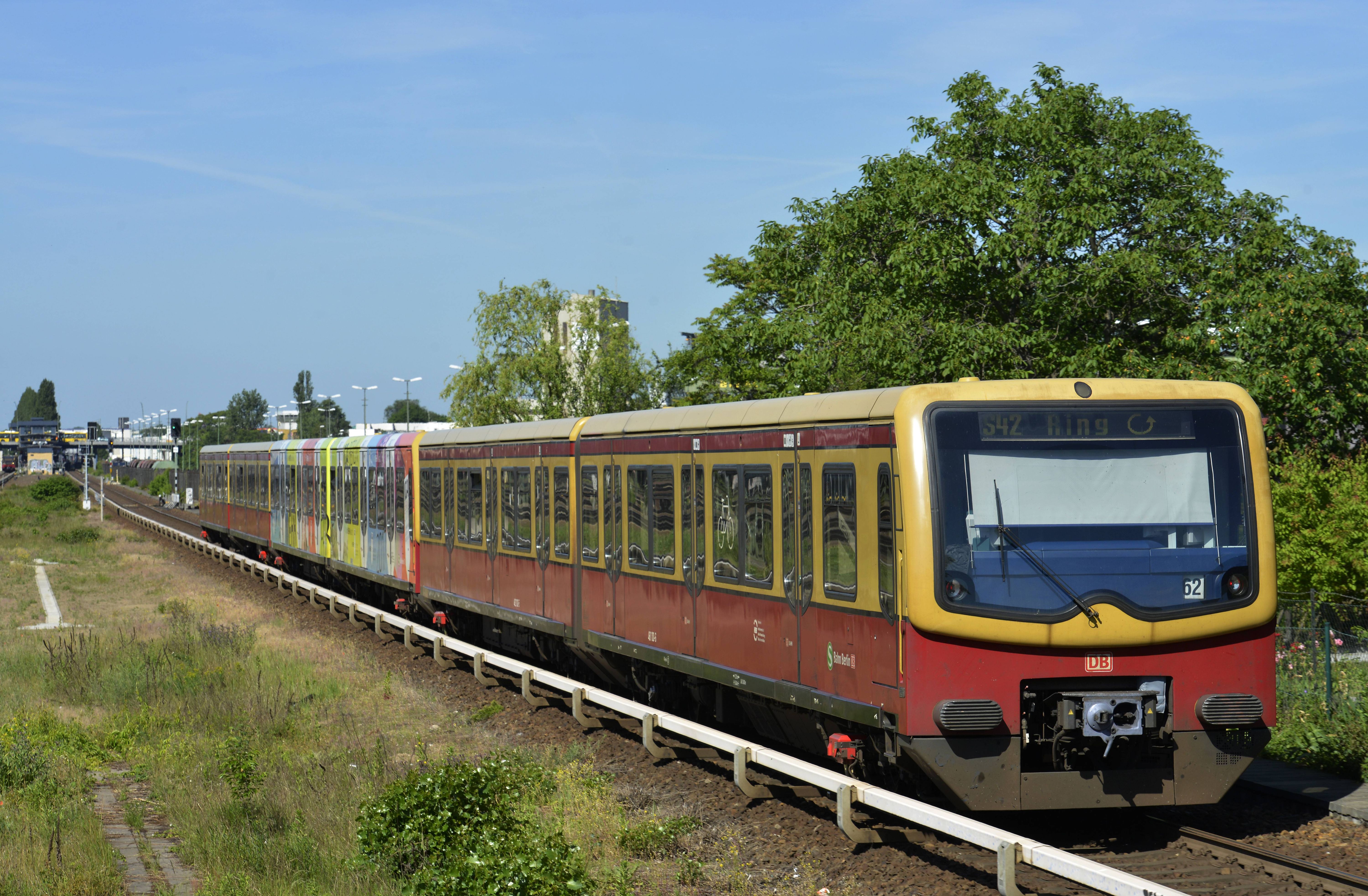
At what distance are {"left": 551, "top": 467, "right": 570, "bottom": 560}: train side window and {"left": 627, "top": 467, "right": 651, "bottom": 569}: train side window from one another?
1994 millimetres

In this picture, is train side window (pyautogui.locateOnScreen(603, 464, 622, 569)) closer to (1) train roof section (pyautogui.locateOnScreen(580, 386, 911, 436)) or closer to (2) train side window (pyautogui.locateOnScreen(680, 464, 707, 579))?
(1) train roof section (pyautogui.locateOnScreen(580, 386, 911, 436))

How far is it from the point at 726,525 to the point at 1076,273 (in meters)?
13.9

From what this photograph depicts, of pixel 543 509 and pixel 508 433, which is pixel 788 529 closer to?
pixel 543 509

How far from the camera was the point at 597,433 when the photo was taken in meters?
15.7

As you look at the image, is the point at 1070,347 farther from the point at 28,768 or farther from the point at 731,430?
the point at 28,768

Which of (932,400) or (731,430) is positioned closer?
(932,400)

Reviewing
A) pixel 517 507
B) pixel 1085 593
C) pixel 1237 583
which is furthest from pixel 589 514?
pixel 1237 583

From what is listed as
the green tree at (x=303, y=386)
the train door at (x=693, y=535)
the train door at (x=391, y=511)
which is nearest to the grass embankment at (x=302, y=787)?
the train door at (x=693, y=535)

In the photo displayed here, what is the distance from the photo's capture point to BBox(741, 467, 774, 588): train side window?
11.6 meters

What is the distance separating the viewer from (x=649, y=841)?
959 centimetres

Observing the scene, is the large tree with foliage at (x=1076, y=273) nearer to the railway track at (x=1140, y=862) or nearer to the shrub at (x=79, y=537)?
the railway track at (x=1140, y=862)

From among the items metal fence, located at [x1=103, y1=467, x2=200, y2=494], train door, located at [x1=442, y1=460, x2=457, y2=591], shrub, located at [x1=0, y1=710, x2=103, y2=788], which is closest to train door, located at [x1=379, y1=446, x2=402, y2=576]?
train door, located at [x1=442, y1=460, x2=457, y2=591]

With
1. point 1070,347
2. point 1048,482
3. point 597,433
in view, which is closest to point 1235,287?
point 1070,347

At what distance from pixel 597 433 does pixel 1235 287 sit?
528 inches
